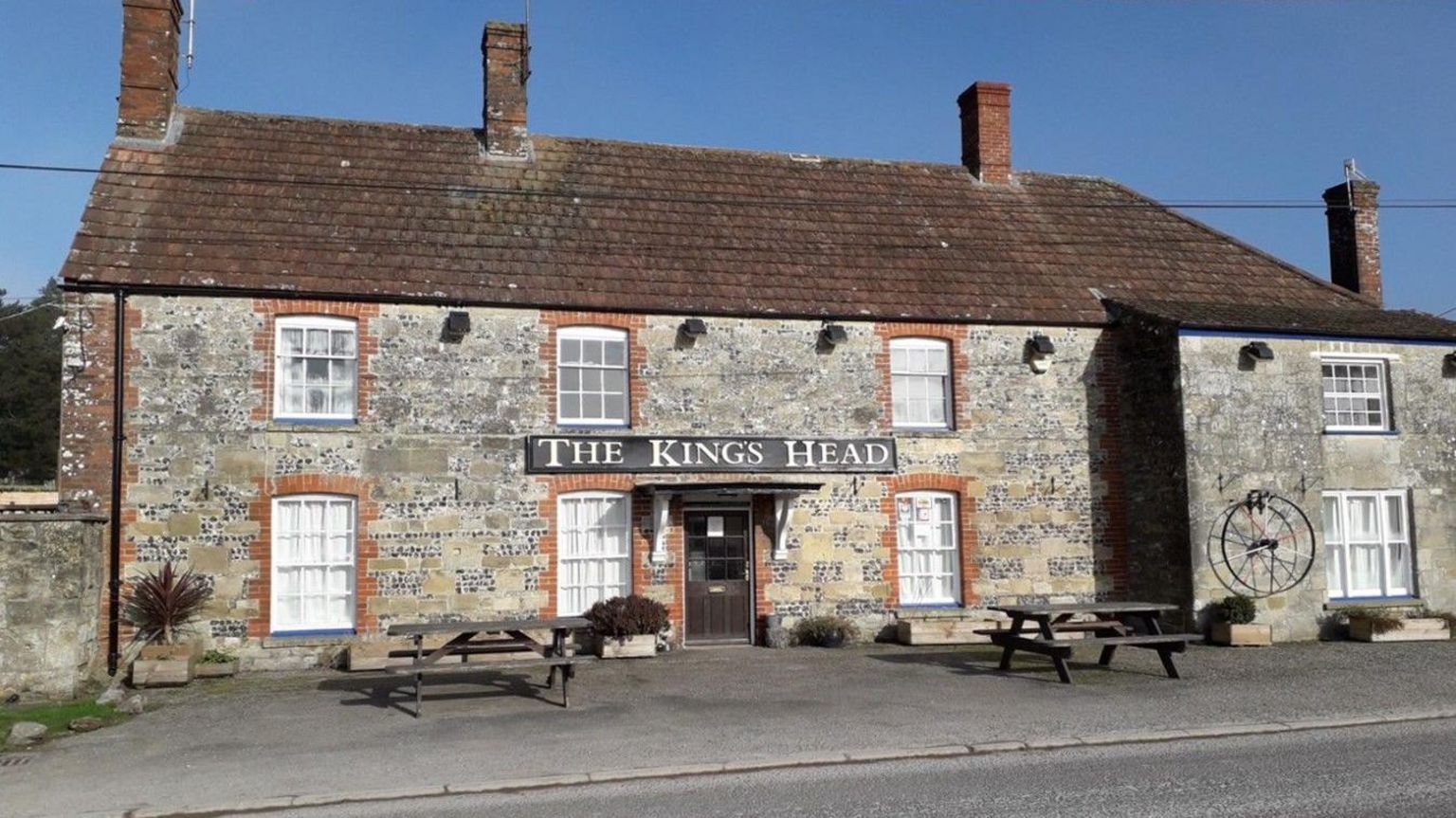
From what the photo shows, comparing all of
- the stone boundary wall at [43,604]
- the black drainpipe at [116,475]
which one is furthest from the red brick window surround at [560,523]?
the stone boundary wall at [43,604]

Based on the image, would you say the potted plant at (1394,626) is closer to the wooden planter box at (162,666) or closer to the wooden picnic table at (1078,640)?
the wooden picnic table at (1078,640)

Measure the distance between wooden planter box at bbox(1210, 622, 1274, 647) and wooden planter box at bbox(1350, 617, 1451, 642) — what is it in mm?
1449

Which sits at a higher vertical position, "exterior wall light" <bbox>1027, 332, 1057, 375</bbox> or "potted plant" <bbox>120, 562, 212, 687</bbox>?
"exterior wall light" <bbox>1027, 332, 1057, 375</bbox>

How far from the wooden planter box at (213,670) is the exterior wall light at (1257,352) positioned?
14.6 meters

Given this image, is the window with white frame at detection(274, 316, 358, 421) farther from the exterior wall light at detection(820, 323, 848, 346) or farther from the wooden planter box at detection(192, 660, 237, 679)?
the exterior wall light at detection(820, 323, 848, 346)

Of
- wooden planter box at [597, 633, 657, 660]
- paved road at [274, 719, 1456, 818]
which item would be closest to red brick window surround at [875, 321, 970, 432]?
wooden planter box at [597, 633, 657, 660]

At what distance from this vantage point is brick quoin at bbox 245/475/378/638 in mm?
14625

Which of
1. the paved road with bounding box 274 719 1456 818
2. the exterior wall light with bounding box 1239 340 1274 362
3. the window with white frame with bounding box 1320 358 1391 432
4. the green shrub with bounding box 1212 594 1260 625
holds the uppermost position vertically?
the exterior wall light with bounding box 1239 340 1274 362

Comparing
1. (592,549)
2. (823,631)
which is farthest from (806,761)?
(592,549)

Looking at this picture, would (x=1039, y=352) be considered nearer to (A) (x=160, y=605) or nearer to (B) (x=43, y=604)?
(A) (x=160, y=605)

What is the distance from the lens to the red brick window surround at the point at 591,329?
52.2ft

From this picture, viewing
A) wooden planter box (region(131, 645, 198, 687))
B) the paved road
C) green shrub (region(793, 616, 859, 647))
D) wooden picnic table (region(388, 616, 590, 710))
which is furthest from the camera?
green shrub (region(793, 616, 859, 647))

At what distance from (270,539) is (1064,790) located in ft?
34.7

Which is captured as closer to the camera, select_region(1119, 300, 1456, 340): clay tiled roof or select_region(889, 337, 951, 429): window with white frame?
select_region(1119, 300, 1456, 340): clay tiled roof
